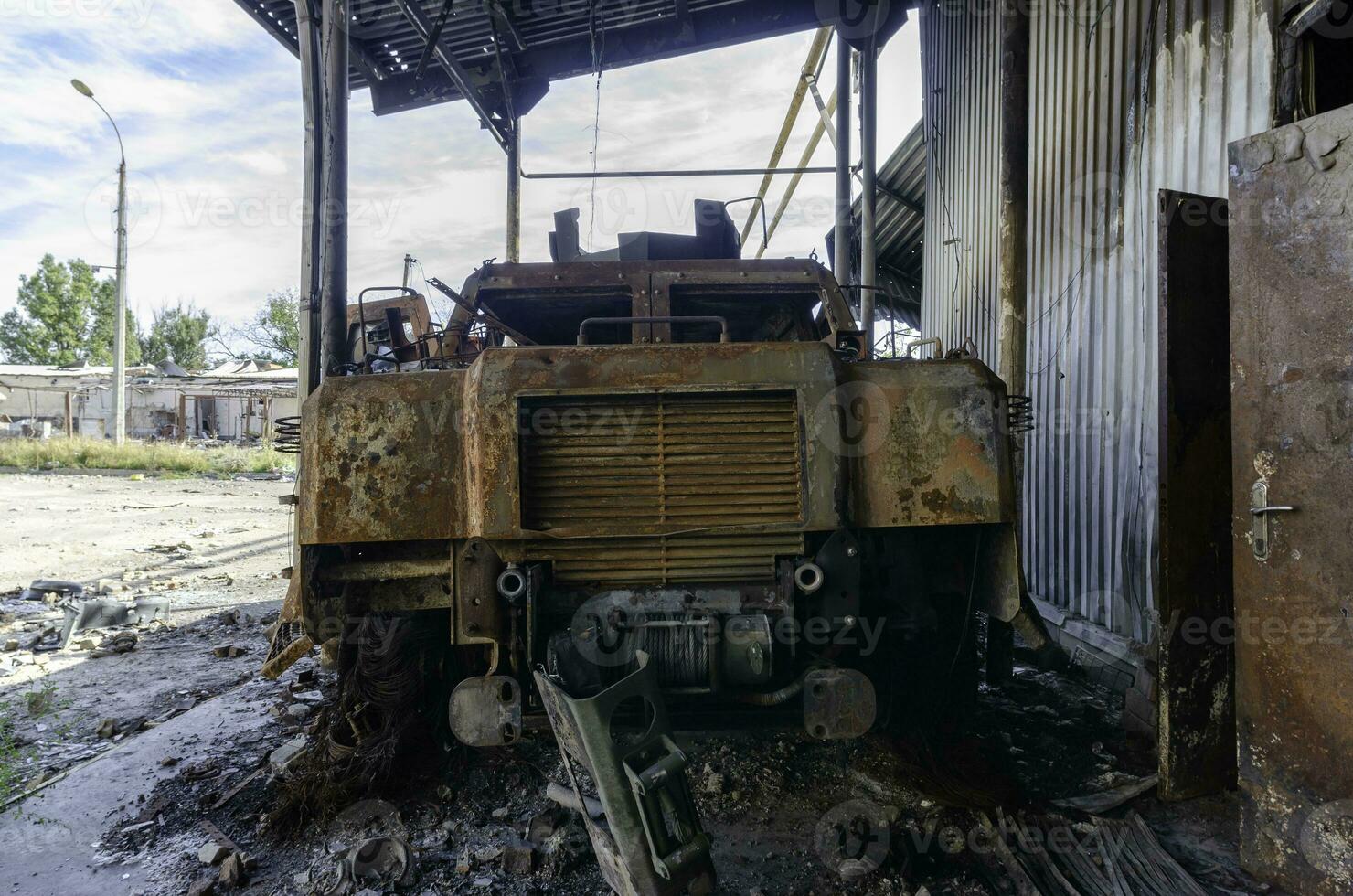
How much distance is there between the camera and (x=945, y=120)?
28.4 feet

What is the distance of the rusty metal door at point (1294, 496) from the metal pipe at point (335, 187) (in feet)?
14.4

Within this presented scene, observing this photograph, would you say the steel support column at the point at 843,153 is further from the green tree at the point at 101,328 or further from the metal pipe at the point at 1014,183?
the green tree at the point at 101,328

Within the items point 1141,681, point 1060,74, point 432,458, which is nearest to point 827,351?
point 432,458

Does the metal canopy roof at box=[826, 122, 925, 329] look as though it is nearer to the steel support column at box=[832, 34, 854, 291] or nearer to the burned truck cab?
the steel support column at box=[832, 34, 854, 291]

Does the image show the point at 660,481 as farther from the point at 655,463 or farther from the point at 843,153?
the point at 843,153

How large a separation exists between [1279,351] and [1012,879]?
1908 mm

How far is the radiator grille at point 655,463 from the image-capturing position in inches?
108

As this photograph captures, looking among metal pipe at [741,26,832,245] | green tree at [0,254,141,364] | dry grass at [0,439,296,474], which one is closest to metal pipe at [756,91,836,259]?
metal pipe at [741,26,832,245]

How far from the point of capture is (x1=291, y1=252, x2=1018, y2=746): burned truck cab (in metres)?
2.72

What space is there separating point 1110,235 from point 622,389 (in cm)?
362

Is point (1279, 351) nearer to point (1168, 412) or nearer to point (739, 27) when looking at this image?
point (1168, 412)

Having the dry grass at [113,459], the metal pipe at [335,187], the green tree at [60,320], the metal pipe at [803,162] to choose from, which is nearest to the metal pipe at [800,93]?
the metal pipe at [803,162]

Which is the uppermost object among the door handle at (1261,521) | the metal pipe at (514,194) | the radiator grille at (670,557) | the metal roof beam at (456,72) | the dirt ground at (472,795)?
the metal roof beam at (456,72)

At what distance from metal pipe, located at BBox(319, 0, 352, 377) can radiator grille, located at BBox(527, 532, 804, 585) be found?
2527 millimetres
